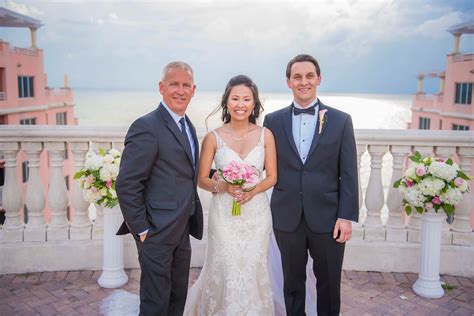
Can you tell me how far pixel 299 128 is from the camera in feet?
11.8

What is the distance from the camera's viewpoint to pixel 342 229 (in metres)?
3.47

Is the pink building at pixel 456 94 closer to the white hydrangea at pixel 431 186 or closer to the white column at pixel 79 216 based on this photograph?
the white hydrangea at pixel 431 186

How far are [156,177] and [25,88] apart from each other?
3794cm

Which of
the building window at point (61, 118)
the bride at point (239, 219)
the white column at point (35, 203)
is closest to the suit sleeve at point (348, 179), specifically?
the bride at point (239, 219)

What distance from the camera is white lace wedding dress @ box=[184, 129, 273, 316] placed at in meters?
3.74

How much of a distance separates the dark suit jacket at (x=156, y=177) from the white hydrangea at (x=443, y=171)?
109 inches

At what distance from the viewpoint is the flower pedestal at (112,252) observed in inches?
193

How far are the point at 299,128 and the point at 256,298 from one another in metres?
1.51

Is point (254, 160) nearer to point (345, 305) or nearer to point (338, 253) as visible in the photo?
point (338, 253)

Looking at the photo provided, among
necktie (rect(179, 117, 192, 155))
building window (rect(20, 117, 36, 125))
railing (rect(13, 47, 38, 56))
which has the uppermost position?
railing (rect(13, 47, 38, 56))

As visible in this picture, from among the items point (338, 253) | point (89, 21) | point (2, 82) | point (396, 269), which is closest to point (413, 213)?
point (396, 269)

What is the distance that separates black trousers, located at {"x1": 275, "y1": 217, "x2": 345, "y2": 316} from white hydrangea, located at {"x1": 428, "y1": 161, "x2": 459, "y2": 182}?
1714mm

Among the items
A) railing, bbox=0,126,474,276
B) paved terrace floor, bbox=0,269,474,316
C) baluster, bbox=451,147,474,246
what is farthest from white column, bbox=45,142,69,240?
baluster, bbox=451,147,474,246

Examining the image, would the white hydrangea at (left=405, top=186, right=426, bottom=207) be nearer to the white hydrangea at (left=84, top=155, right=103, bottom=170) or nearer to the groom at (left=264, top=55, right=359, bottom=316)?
the groom at (left=264, top=55, right=359, bottom=316)
